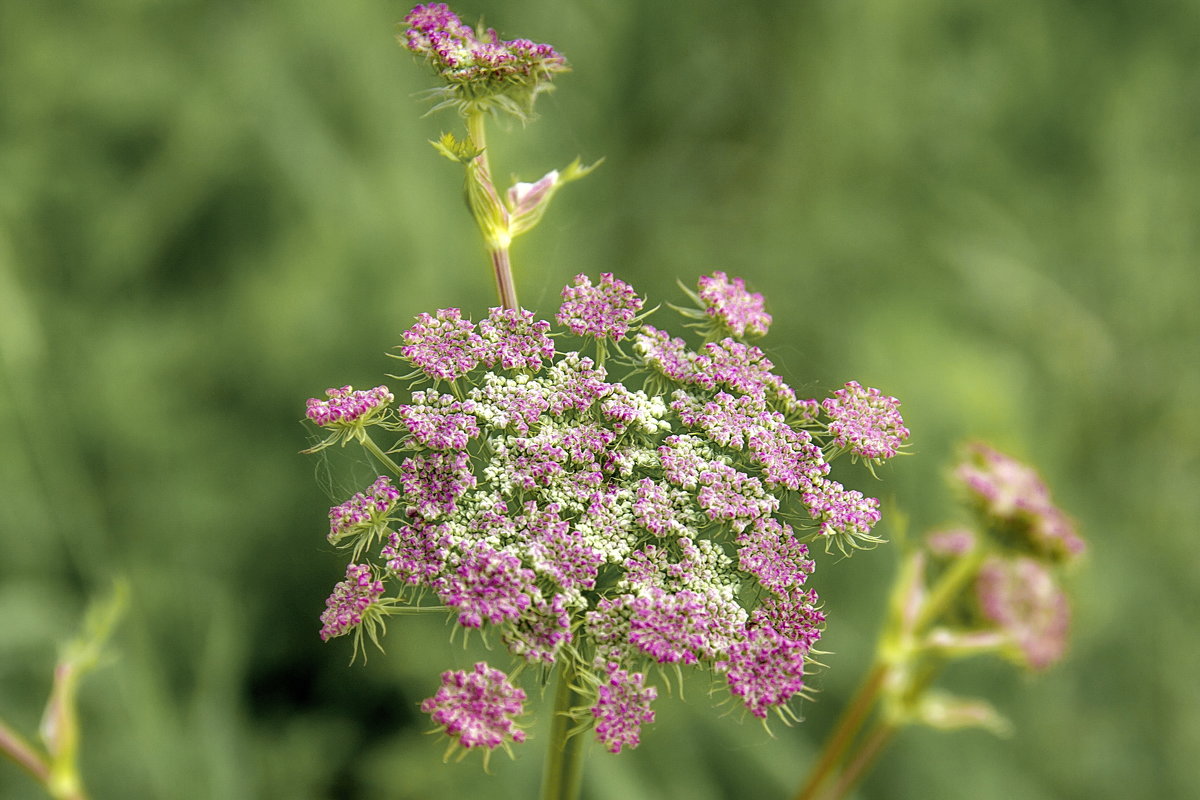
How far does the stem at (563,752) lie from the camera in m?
0.98

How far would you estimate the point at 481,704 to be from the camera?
82 cm

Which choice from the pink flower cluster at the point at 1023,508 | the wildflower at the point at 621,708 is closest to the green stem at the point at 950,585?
the pink flower cluster at the point at 1023,508

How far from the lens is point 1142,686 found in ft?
9.03

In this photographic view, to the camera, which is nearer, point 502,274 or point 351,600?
point 351,600

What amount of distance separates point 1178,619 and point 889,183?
1.58 meters

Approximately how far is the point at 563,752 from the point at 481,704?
0.34 metres

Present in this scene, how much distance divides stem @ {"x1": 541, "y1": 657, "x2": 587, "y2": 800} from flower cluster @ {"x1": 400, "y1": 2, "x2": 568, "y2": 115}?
23.1 inches

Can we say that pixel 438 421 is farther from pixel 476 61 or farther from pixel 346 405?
pixel 476 61

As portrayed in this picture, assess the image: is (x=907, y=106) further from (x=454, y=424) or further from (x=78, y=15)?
(x=454, y=424)

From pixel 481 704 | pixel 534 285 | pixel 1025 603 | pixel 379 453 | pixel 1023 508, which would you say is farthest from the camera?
pixel 534 285

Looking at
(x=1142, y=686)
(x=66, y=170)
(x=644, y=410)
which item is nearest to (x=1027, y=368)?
(x=1142, y=686)

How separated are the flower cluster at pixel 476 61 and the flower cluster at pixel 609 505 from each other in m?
0.24

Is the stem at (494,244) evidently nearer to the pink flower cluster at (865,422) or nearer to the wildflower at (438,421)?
the wildflower at (438,421)

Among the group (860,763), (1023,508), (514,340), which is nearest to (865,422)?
(514,340)
